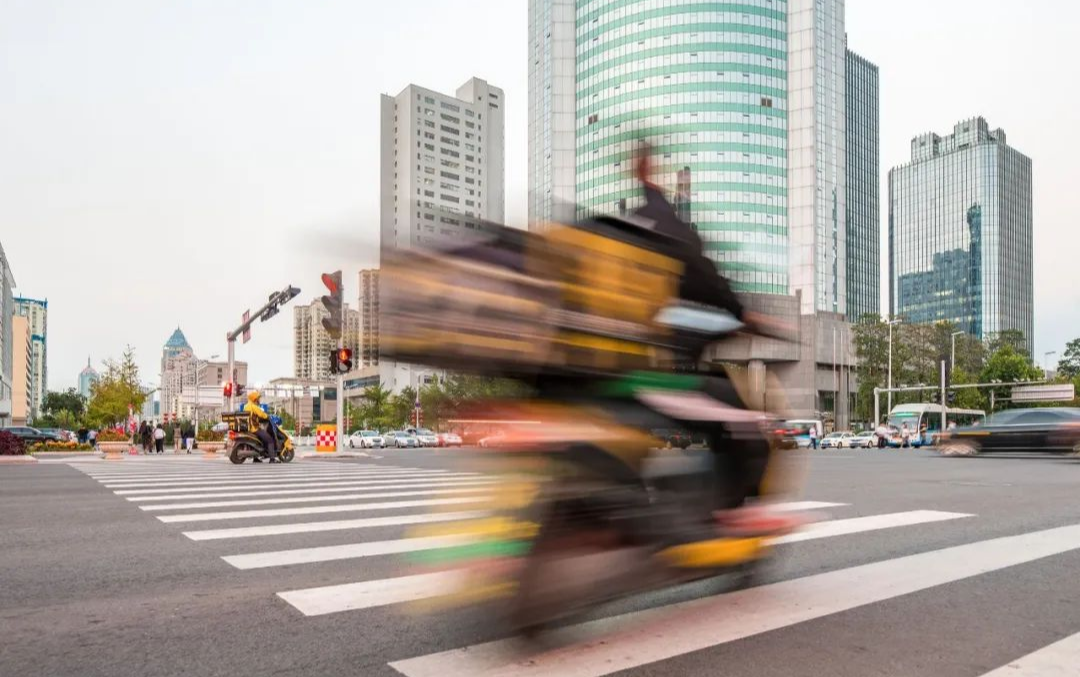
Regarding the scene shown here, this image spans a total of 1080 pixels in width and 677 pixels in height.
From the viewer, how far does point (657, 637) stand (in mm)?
3348

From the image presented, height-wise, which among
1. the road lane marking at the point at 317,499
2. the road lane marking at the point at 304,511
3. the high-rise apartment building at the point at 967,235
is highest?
the high-rise apartment building at the point at 967,235

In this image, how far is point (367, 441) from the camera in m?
47.2

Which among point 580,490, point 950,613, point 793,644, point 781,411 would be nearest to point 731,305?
point 781,411

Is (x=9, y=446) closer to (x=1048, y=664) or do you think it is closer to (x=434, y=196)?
(x=434, y=196)

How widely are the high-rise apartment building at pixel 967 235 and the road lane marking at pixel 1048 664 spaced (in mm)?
149990

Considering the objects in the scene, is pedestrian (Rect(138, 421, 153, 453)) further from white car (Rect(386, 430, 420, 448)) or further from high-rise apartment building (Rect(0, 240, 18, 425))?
high-rise apartment building (Rect(0, 240, 18, 425))

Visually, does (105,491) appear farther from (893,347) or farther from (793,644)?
(893,347)

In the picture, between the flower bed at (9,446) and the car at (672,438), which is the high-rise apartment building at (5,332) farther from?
the car at (672,438)

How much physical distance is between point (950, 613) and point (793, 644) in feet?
3.48

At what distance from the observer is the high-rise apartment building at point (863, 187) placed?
419ft

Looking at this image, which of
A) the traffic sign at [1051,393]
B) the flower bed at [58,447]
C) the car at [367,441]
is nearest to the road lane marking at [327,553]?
the flower bed at [58,447]

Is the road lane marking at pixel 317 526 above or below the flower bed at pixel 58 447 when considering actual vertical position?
above

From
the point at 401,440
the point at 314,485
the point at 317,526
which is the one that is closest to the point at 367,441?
the point at 401,440

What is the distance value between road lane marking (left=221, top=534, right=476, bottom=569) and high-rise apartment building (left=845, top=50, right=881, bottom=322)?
12500cm
